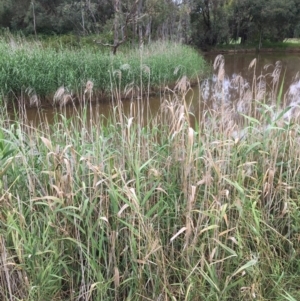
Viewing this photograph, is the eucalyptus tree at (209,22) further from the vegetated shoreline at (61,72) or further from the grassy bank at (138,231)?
the grassy bank at (138,231)

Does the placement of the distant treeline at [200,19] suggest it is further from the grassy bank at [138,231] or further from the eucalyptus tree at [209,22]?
the grassy bank at [138,231]

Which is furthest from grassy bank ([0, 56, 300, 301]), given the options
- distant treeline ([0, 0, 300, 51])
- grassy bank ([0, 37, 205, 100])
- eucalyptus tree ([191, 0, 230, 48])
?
eucalyptus tree ([191, 0, 230, 48])

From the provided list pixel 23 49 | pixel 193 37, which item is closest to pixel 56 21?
pixel 193 37

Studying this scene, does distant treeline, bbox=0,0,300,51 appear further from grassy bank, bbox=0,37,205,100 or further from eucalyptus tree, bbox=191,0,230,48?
grassy bank, bbox=0,37,205,100

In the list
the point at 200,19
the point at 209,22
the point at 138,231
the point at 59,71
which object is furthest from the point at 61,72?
the point at 200,19

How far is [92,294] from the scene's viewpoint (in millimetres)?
1501

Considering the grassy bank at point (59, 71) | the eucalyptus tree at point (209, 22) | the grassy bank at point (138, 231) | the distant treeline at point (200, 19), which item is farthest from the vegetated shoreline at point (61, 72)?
the eucalyptus tree at point (209, 22)

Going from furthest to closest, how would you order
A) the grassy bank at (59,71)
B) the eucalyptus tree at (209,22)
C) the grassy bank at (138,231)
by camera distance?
1. the eucalyptus tree at (209,22)
2. the grassy bank at (59,71)
3. the grassy bank at (138,231)

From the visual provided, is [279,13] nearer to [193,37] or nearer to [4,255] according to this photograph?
[193,37]

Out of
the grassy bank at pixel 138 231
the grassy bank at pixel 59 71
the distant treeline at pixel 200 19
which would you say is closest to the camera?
the grassy bank at pixel 138 231

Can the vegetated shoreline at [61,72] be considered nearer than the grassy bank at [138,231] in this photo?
No

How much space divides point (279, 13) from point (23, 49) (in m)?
16.6

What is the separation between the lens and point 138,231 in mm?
1489

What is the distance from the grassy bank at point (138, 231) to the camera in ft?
4.67
